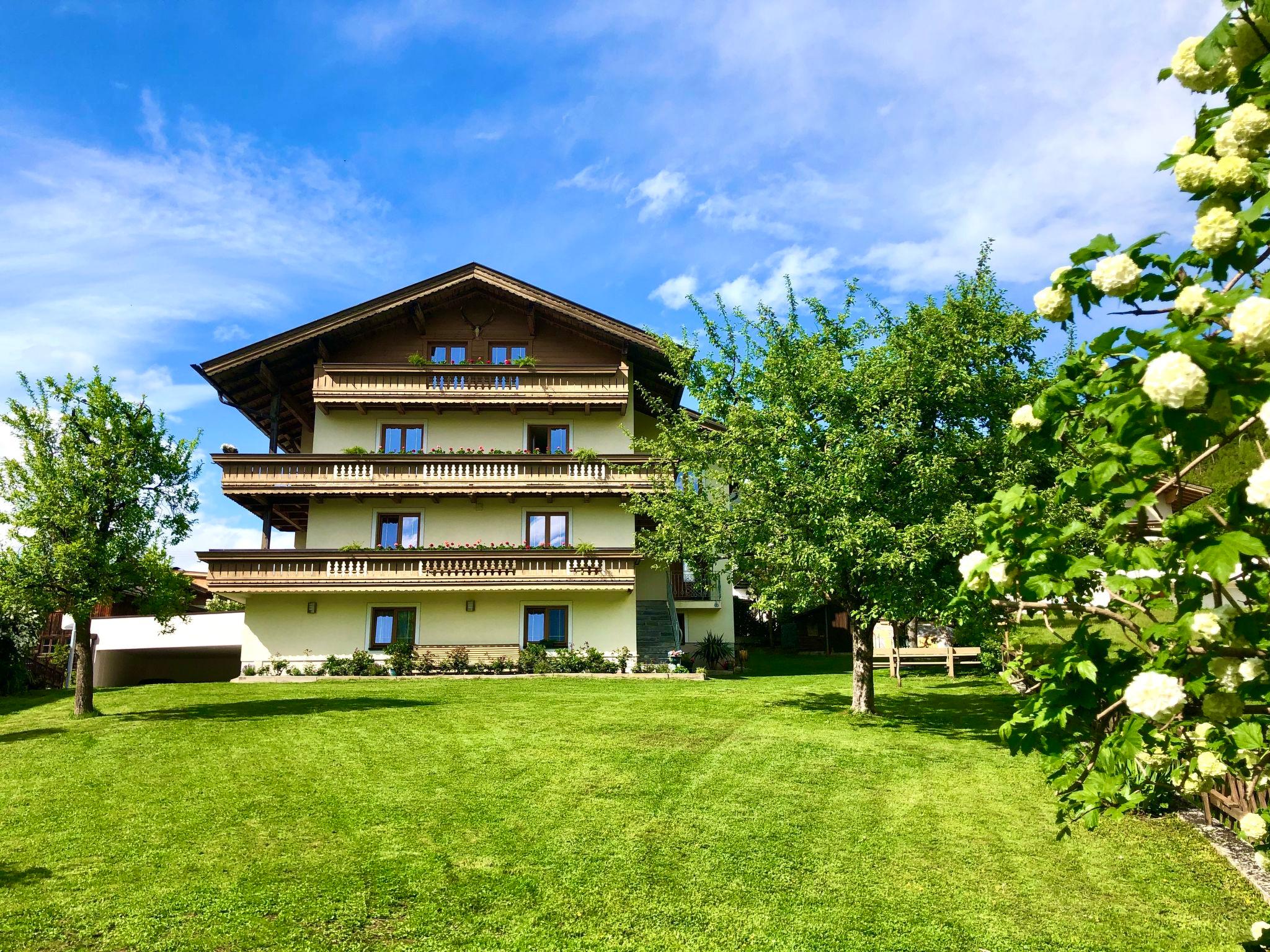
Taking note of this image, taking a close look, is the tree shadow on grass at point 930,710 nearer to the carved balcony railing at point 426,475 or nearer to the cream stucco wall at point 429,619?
the cream stucco wall at point 429,619

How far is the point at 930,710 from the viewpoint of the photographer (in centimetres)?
1981

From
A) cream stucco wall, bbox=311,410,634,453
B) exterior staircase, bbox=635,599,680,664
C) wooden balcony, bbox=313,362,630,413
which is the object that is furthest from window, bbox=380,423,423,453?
exterior staircase, bbox=635,599,680,664

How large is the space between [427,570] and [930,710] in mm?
16053

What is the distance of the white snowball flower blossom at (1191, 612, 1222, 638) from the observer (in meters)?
3.51

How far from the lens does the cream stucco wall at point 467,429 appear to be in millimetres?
31172

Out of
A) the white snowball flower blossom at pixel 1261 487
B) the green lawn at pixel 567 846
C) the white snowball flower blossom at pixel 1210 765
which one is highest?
the white snowball flower blossom at pixel 1261 487

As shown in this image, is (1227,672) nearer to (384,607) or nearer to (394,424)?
(384,607)

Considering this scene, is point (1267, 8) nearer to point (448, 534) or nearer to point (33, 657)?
point (448, 534)

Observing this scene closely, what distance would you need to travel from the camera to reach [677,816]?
35.5ft

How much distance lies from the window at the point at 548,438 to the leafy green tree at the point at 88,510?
13.7 m

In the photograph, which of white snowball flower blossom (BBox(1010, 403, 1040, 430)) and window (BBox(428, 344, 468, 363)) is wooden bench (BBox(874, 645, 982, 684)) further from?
white snowball flower blossom (BBox(1010, 403, 1040, 430))

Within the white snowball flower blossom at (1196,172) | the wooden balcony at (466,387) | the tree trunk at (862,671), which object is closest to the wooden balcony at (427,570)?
the wooden balcony at (466,387)

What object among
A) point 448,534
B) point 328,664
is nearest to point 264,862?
point 328,664

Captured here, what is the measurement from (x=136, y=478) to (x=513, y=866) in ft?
46.4
